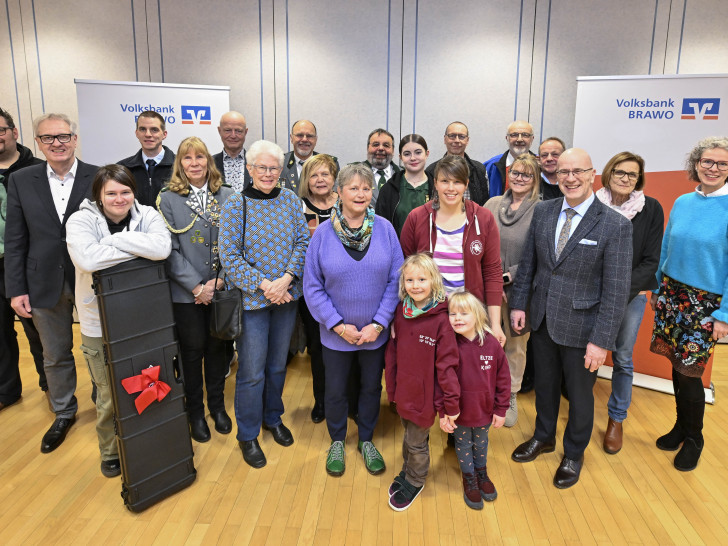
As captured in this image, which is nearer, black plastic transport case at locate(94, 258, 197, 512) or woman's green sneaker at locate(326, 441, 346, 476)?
black plastic transport case at locate(94, 258, 197, 512)

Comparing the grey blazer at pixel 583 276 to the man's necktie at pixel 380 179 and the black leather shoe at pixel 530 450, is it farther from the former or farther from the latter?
the man's necktie at pixel 380 179

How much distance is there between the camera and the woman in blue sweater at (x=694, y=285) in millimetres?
2467

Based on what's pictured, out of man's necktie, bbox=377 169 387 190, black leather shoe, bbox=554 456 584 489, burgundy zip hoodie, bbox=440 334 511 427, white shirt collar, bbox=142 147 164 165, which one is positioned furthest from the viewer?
man's necktie, bbox=377 169 387 190

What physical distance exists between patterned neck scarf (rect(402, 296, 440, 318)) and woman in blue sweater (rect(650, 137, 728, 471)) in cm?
143

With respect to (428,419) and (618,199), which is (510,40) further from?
(428,419)

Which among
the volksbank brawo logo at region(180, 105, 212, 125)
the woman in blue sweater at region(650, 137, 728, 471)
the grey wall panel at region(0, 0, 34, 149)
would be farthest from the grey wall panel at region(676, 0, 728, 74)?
the grey wall panel at region(0, 0, 34, 149)

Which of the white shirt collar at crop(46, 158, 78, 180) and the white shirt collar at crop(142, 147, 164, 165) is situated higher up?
the white shirt collar at crop(142, 147, 164, 165)

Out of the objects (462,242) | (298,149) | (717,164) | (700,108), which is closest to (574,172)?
(462,242)

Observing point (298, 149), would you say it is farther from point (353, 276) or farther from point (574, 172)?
point (574, 172)

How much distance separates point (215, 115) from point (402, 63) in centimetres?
194

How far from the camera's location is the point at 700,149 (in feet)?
8.27

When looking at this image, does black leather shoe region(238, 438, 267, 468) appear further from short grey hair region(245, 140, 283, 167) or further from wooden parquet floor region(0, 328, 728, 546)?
short grey hair region(245, 140, 283, 167)

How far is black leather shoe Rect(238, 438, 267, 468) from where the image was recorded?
106 inches

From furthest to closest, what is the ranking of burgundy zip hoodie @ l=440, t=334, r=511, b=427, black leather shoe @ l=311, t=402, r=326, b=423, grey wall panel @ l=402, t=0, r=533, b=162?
1. grey wall panel @ l=402, t=0, r=533, b=162
2. black leather shoe @ l=311, t=402, r=326, b=423
3. burgundy zip hoodie @ l=440, t=334, r=511, b=427
